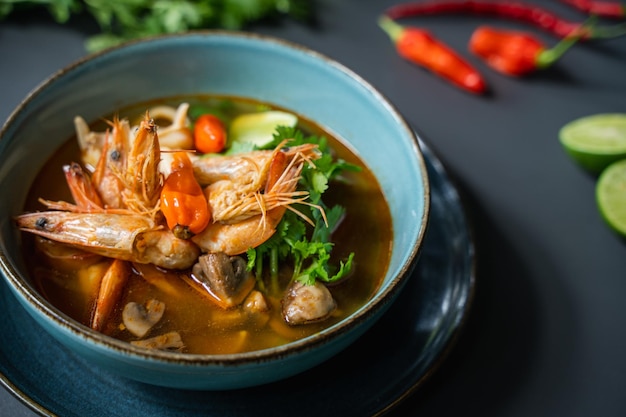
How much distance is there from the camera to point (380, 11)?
3.43 meters

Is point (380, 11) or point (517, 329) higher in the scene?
point (380, 11)

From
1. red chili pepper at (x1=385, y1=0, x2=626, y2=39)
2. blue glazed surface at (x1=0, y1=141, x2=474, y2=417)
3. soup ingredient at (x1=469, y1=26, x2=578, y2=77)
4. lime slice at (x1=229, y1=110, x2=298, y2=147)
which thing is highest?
red chili pepper at (x1=385, y1=0, x2=626, y2=39)

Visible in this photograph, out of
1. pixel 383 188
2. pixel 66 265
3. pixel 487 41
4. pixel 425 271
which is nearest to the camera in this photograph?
pixel 66 265

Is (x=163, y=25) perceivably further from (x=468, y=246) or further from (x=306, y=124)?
(x=468, y=246)

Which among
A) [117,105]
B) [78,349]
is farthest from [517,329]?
[117,105]

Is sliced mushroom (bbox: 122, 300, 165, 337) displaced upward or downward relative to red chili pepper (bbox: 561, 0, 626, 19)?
downward

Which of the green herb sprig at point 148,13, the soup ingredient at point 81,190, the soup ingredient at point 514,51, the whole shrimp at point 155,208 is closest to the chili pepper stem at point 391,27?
the soup ingredient at point 514,51

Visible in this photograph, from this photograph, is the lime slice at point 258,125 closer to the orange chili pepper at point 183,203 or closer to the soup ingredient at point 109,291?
the orange chili pepper at point 183,203

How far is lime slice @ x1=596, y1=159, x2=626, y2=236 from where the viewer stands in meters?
2.59

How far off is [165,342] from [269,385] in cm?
30

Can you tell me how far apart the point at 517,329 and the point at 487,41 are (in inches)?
62.2

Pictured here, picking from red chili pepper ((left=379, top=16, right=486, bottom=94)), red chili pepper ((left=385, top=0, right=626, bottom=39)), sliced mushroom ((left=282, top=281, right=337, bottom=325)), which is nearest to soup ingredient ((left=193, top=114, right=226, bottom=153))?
sliced mushroom ((left=282, top=281, right=337, bottom=325))

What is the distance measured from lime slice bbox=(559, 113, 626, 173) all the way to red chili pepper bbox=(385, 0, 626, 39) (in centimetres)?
66

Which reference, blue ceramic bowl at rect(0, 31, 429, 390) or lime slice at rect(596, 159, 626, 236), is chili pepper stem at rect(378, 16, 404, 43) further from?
lime slice at rect(596, 159, 626, 236)
